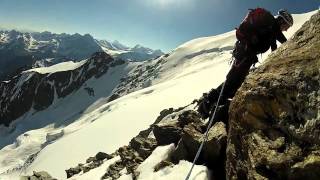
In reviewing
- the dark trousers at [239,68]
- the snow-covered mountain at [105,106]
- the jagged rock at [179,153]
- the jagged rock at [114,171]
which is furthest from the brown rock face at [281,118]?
the jagged rock at [114,171]

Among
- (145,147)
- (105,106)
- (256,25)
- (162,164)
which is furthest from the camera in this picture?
(105,106)

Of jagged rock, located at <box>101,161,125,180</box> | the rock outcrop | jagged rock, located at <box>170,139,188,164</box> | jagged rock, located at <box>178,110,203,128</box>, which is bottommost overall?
jagged rock, located at <box>101,161,125,180</box>

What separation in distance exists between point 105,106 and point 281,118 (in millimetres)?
82548

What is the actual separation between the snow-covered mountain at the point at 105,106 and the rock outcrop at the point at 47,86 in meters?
0.44

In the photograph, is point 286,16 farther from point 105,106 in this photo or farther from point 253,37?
point 105,106

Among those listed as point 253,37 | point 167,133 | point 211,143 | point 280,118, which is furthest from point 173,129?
point 280,118

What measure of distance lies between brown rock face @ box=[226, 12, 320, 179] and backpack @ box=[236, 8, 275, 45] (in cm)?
211

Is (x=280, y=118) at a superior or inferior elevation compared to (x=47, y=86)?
inferior

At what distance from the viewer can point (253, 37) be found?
1162cm

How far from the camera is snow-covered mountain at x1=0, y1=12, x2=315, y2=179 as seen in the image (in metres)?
47.8

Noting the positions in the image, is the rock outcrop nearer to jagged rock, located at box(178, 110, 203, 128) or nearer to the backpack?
jagged rock, located at box(178, 110, 203, 128)

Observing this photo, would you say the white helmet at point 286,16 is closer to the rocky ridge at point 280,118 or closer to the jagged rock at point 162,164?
the rocky ridge at point 280,118

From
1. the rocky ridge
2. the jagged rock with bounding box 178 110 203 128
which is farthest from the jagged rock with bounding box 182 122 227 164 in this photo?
the jagged rock with bounding box 178 110 203 128

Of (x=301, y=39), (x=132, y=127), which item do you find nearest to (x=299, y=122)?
(x=301, y=39)
